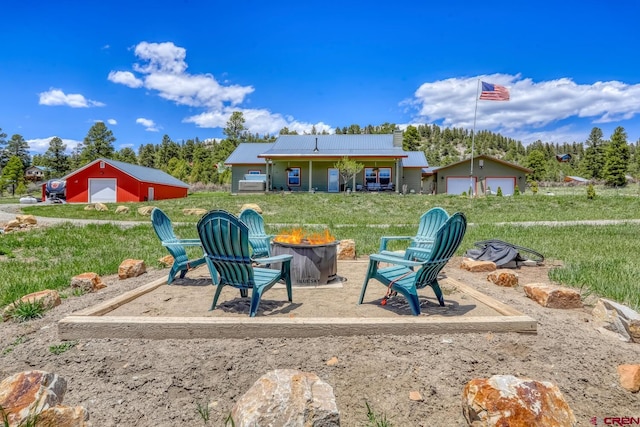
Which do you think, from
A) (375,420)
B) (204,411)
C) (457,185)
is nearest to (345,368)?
(375,420)

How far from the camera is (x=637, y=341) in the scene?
116 inches

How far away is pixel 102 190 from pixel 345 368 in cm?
2875

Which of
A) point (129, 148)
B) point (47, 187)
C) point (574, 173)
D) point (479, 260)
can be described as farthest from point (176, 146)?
point (574, 173)

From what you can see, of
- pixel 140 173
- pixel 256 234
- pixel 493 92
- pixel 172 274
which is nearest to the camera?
pixel 172 274

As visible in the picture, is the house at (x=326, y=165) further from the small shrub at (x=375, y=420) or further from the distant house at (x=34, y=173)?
the distant house at (x=34, y=173)

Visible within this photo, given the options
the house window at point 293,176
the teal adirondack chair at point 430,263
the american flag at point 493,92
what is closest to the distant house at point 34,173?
the house window at point 293,176

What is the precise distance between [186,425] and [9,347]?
203 cm

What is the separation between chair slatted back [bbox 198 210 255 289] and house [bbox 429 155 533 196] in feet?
93.3

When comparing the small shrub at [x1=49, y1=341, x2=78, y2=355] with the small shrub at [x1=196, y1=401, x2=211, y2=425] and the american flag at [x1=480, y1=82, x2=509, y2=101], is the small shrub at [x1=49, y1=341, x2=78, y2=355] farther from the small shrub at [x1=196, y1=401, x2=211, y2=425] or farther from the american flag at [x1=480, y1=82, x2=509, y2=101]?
the american flag at [x1=480, y1=82, x2=509, y2=101]

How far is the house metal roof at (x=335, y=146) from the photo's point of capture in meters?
25.1

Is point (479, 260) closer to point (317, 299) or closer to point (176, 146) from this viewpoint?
point (317, 299)

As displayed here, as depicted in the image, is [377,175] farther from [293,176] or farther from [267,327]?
[267,327]

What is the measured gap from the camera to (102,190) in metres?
26.1

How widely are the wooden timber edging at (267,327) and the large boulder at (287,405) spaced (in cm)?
92
